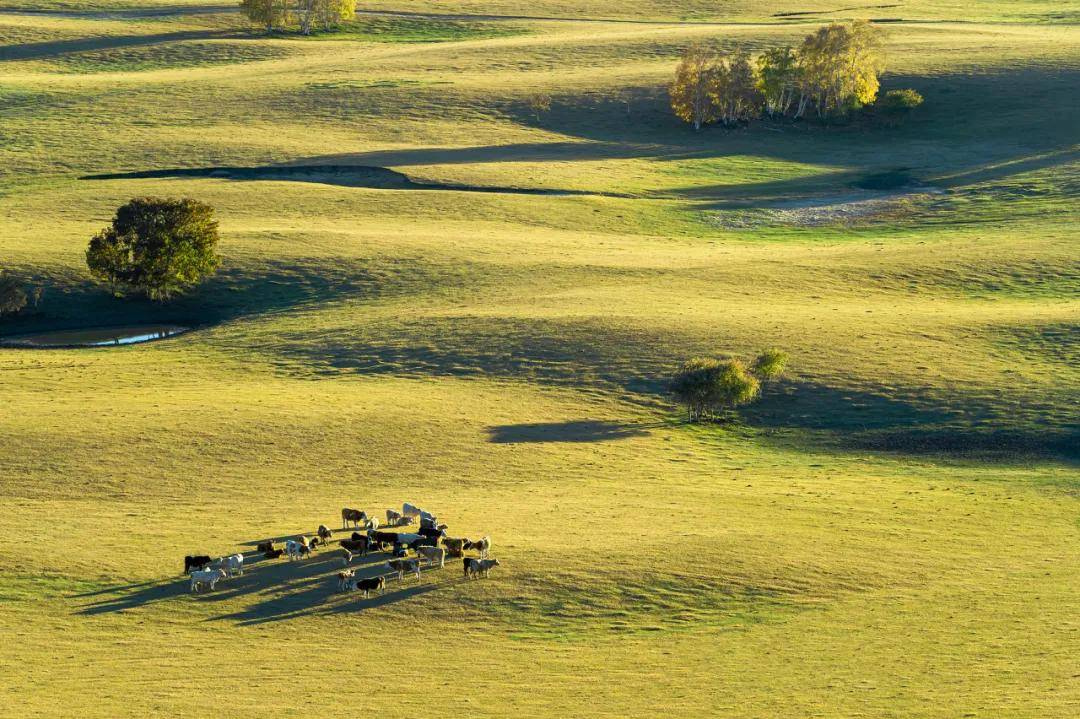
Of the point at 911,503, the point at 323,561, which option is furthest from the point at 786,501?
the point at 323,561

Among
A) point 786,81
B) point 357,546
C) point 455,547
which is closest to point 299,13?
point 786,81

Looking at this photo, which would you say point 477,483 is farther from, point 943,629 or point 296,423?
point 943,629

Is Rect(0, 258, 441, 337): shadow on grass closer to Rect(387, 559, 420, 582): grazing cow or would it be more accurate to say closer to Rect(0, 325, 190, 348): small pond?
Rect(0, 325, 190, 348): small pond

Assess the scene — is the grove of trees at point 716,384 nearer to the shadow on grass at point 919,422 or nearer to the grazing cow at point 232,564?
the shadow on grass at point 919,422

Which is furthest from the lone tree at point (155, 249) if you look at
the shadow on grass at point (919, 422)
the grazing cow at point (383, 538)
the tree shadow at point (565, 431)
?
the grazing cow at point (383, 538)

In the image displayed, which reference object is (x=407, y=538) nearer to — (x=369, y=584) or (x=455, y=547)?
(x=455, y=547)

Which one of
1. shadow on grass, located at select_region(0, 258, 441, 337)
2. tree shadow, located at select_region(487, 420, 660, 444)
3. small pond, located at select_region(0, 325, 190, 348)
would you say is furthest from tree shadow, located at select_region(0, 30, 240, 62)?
tree shadow, located at select_region(487, 420, 660, 444)
